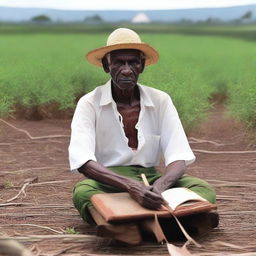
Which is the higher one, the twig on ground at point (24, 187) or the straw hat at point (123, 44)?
the straw hat at point (123, 44)

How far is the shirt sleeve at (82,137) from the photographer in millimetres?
4027

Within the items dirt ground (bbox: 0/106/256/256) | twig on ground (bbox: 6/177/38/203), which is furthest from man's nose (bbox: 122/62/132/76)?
twig on ground (bbox: 6/177/38/203)

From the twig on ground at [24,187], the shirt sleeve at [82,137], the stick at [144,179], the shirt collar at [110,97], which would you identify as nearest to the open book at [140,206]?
the stick at [144,179]

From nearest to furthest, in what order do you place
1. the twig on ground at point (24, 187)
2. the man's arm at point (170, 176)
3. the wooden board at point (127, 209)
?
the wooden board at point (127, 209)
the man's arm at point (170, 176)
the twig on ground at point (24, 187)

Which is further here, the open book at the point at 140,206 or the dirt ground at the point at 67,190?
the dirt ground at the point at 67,190

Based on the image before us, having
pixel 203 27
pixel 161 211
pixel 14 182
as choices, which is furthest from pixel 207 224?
pixel 203 27

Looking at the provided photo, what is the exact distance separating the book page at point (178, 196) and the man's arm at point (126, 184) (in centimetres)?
7

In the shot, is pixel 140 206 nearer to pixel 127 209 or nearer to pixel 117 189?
pixel 127 209

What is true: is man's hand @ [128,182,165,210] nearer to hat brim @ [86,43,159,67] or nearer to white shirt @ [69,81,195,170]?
white shirt @ [69,81,195,170]

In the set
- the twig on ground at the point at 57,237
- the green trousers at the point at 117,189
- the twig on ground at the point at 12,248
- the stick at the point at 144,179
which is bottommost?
the twig on ground at the point at 57,237

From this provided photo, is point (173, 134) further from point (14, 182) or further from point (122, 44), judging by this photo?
point (14, 182)

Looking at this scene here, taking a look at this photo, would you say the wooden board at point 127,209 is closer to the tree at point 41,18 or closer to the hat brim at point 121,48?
the hat brim at point 121,48

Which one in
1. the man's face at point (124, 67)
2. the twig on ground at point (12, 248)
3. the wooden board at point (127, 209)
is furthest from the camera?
the man's face at point (124, 67)

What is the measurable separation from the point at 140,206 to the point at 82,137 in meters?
0.54
